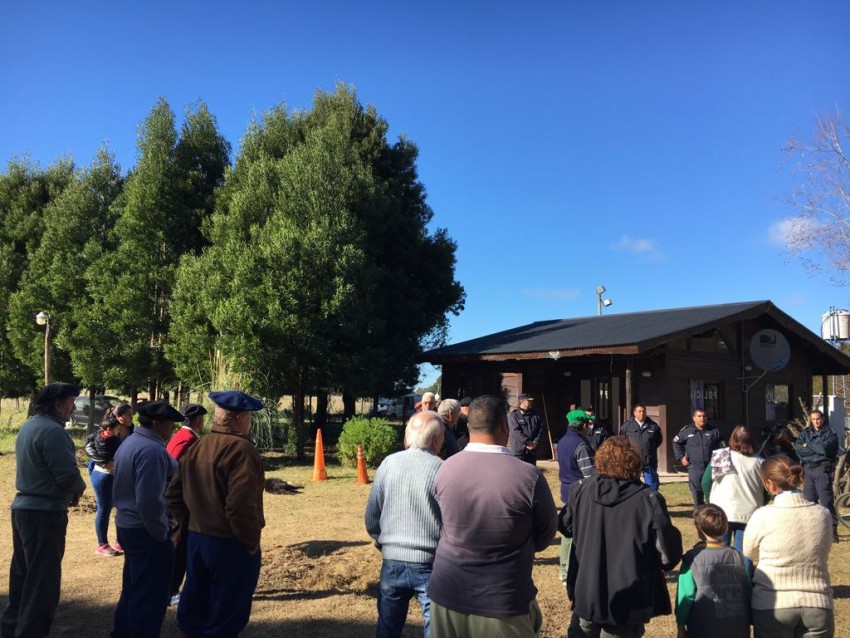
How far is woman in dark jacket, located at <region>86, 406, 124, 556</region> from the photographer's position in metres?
7.06

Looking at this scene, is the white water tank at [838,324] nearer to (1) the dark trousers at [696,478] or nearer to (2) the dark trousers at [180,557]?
(1) the dark trousers at [696,478]

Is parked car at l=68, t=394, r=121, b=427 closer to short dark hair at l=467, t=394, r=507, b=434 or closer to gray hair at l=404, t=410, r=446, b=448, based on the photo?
gray hair at l=404, t=410, r=446, b=448

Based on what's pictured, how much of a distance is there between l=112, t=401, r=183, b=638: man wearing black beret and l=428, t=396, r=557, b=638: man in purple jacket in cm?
214

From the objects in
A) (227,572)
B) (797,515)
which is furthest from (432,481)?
(797,515)

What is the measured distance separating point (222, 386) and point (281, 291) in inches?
110

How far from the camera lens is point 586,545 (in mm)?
3723

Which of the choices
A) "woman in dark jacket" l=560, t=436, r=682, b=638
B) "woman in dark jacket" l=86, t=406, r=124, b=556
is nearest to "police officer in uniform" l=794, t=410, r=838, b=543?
"woman in dark jacket" l=560, t=436, r=682, b=638

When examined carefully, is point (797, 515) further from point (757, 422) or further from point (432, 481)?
point (757, 422)

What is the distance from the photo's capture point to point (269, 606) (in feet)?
19.5

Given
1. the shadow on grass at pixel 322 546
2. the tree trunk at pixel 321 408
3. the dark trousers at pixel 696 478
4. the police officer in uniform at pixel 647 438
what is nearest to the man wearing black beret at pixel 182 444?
the shadow on grass at pixel 322 546

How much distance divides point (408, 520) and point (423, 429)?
50 cm

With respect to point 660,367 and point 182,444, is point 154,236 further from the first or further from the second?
point 182,444

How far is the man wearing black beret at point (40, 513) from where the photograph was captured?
182 inches

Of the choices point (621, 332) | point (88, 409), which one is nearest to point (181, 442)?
point (621, 332)
